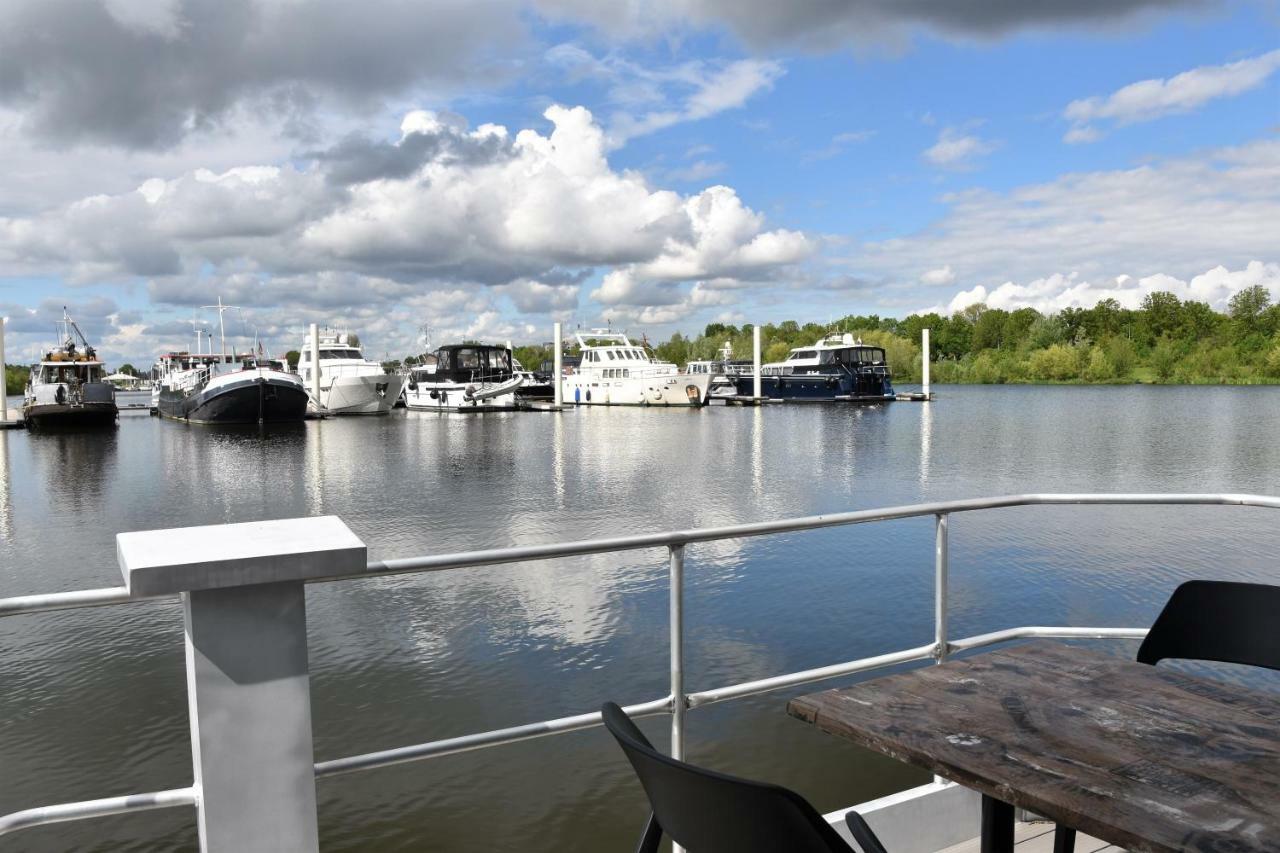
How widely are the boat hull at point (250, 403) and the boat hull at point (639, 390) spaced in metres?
20.8

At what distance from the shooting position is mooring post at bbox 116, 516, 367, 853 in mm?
1873

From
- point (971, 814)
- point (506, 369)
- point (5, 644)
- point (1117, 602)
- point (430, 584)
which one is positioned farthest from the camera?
point (506, 369)

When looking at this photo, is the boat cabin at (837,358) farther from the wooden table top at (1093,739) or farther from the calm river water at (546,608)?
the wooden table top at (1093,739)

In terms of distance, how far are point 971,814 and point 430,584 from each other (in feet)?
35.4

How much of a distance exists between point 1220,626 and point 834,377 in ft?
202

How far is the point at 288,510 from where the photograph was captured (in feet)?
67.8

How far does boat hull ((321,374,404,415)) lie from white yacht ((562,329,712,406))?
532 inches

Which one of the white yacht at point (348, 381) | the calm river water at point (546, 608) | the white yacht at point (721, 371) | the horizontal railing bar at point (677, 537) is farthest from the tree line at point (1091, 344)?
the horizontal railing bar at point (677, 537)

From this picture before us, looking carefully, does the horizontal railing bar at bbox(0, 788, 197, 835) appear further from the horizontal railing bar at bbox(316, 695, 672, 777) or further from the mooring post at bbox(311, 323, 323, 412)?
the mooring post at bbox(311, 323, 323, 412)

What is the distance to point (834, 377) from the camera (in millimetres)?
62938

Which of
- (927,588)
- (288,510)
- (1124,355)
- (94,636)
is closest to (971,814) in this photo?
(927,588)

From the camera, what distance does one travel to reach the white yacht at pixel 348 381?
5714cm

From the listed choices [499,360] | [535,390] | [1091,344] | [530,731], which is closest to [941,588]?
[530,731]

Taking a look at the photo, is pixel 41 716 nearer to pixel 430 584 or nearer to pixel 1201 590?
pixel 430 584
